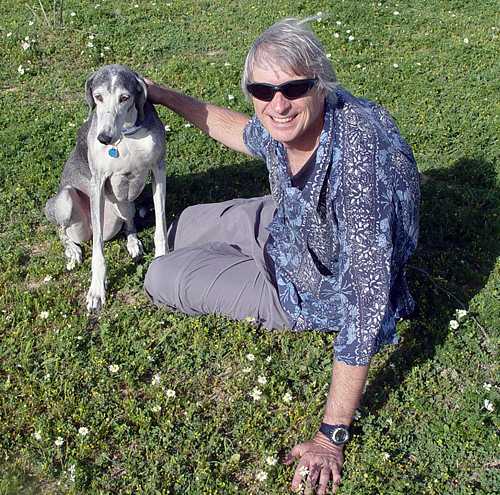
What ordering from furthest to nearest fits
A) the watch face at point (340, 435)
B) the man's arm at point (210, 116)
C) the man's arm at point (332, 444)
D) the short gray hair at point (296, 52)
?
the man's arm at point (210, 116) < the watch face at point (340, 435) < the man's arm at point (332, 444) < the short gray hair at point (296, 52)

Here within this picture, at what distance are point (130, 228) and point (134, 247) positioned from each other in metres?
0.20

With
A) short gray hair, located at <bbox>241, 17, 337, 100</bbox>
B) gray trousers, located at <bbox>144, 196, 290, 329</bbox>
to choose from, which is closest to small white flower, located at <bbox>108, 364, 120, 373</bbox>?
gray trousers, located at <bbox>144, 196, 290, 329</bbox>

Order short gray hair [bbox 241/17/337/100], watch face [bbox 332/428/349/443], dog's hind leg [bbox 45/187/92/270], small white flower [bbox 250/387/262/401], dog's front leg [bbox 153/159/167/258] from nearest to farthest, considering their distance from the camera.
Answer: short gray hair [bbox 241/17/337/100] → watch face [bbox 332/428/349/443] → small white flower [bbox 250/387/262/401] → dog's front leg [bbox 153/159/167/258] → dog's hind leg [bbox 45/187/92/270]

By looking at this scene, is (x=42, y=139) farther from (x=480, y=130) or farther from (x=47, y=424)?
(x=480, y=130)

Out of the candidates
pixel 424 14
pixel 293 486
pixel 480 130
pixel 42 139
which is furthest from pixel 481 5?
pixel 293 486

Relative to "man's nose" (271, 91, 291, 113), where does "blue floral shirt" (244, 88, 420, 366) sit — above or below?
below

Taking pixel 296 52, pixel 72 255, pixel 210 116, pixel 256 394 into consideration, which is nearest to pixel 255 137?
pixel 210 116

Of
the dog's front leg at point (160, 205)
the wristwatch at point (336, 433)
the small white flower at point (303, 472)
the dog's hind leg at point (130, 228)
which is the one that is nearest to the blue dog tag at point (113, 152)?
the dog's front leg at point (160, 205)

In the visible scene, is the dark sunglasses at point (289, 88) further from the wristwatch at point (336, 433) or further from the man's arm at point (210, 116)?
the wristwatch at point (336, 433)

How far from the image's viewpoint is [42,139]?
714 centimetres

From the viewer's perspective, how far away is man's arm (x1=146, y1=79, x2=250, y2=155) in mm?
4992

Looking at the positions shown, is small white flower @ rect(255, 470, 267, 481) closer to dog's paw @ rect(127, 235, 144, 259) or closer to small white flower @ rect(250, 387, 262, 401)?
small white flower @ rect(250, 387, 262, 401)

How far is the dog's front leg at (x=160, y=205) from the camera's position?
17.1ft

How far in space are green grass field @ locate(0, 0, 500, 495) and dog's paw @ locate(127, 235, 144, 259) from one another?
8cm
